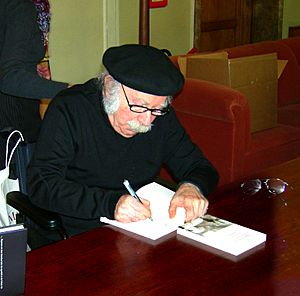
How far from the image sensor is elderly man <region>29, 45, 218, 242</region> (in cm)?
167

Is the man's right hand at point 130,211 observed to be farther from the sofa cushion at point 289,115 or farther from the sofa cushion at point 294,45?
the sofa cushion at point 294,45

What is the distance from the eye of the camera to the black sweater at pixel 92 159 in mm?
1696

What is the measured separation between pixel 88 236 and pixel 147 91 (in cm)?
45

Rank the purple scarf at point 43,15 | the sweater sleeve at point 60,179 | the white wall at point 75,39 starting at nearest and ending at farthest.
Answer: the sweater sleeve at point 60,179, the purple scarf at point 43,15, the white wall at point 75,39

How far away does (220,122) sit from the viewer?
3154mm

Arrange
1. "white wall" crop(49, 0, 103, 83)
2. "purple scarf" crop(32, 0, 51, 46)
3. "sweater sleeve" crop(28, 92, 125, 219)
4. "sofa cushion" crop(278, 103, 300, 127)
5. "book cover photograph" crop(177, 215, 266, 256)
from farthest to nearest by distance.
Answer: "white wall" crop(49, 0, 103, 83) → "sofa cushion" crop(278, 103, 300, 127) → "purple scarf" crop(32, 0, 51, 46) → "sweater sleeve" crop(28, 92, 125, 219) → "book cover photograph" crop(177, 215, 266, 256)

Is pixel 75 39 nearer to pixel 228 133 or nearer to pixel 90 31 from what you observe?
pixel 90 31

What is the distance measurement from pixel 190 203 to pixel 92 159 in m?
0.40

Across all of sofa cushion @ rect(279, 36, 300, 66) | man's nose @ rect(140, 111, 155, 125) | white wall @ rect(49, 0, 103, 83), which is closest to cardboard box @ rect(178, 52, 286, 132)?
sofa cushion @ rect(279, 36, 300, 66)

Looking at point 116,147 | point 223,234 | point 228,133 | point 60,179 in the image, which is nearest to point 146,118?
point 116,147

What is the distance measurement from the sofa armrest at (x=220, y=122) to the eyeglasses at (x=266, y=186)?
1.26 m

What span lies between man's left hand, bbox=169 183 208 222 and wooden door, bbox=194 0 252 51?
12.7 feet

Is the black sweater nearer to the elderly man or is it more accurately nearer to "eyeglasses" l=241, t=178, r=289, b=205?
the elderly man

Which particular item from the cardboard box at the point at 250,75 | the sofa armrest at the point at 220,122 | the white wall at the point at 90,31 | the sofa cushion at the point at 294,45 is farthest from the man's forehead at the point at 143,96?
the sofa cushion at the point at 294,45
